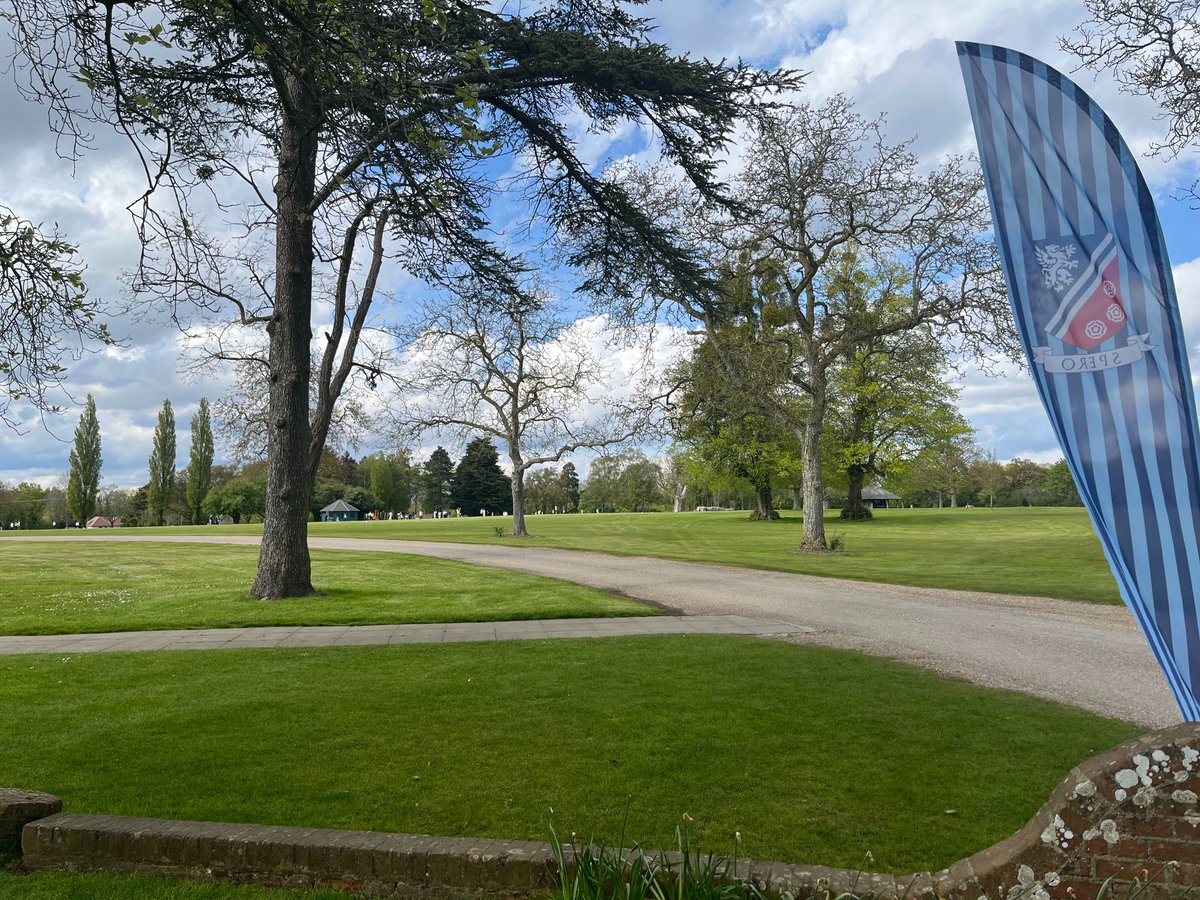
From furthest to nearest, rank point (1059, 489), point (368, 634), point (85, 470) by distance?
point (1059, 489), point (85, 470), point (368, 634)

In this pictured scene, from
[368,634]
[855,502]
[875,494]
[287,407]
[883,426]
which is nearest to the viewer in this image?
[368,634]

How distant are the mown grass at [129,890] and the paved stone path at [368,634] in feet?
20.4

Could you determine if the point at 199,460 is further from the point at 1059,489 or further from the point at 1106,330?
the point at 1059,489

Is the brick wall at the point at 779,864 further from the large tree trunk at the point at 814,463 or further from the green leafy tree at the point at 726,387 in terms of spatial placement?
the large tree trunk at the point at 814,463

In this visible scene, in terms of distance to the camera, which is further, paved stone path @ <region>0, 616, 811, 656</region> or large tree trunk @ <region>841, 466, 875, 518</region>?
large tree trunk @ <region>841, 466, 875, 518</region>

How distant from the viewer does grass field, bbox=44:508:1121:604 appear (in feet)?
58.5

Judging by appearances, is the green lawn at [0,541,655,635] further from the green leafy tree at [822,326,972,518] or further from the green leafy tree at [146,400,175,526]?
the green leafy tree at [146,400,175,526]

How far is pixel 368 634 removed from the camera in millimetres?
10680

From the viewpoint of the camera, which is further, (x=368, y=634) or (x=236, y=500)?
(x=236, y=500)

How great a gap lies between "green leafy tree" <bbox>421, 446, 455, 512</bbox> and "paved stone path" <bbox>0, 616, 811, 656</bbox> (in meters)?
80.3

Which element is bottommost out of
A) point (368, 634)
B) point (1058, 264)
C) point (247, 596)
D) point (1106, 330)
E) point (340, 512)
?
point (368, 634)

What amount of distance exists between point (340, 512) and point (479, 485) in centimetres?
1758

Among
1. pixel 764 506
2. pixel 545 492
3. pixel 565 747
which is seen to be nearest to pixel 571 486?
pixel 545 492

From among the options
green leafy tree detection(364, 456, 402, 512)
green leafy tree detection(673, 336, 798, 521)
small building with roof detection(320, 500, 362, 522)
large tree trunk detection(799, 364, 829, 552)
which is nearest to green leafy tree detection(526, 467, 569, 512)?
green leafy tree detection(364, 456, 402, 512)
